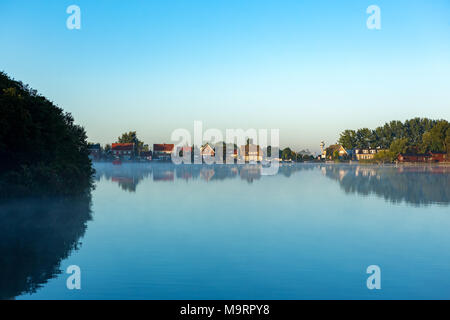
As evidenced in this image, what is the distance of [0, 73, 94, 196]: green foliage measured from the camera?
99.0 feet

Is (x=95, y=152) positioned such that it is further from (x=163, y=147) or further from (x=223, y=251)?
(x=223, y=251)

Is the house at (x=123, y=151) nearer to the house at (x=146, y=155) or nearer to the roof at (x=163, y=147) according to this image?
the house at (x=146, y=155)

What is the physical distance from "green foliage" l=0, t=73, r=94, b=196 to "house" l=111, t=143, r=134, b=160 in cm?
13379

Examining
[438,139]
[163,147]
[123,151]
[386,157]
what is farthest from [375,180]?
[163,147]

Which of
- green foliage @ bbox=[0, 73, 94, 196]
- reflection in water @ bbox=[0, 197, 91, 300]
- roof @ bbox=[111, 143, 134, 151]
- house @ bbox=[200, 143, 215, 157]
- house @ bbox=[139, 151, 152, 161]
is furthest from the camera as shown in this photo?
house @ bbox=[139, 151, 152, 161]

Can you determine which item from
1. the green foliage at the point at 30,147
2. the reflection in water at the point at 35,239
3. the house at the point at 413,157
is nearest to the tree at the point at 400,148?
the house at the point at 413,157

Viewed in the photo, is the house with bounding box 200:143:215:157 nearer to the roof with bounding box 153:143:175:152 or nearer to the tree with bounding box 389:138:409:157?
the roof with bounding box 153:143:175:152

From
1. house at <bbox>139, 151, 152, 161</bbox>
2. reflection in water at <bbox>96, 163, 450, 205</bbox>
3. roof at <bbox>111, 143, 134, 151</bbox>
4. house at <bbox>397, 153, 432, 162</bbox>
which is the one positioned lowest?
reflection in water at <bbox>96, 163, 450, 205</bbox>

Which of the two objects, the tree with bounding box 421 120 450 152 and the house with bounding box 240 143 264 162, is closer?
the tree with bounding box 421 120 450 152

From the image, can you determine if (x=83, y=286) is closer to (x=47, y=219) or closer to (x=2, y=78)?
(x=47, y=219)

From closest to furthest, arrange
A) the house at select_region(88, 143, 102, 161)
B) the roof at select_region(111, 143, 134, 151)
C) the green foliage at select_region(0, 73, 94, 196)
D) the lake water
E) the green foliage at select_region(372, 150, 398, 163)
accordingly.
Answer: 1. the lake water
2. the green foliage at select_region(0, 73, 94, 196)
3. the house at select_region(88, 143, 102, 161)
4. the green foliage at select_region(372, 150, 398, 163)
5. the roof at select_region(111, 143, 134, 151)

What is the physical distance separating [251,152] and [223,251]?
6701 inches

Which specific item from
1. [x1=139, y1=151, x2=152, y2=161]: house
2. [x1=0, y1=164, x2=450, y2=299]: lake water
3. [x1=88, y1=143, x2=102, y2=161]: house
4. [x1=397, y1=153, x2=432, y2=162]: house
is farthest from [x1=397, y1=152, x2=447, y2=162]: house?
[x1=0, y1=164, x2=450, y2=299]: lake water
